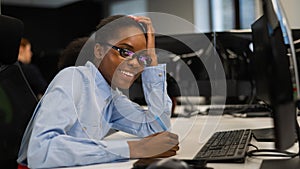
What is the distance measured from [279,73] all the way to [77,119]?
1.85 ft

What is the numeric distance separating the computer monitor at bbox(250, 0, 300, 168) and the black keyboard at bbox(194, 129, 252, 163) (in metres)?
0.21

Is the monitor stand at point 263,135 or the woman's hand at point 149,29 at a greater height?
the woman's hand at point 149,29

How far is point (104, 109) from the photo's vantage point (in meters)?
1.25

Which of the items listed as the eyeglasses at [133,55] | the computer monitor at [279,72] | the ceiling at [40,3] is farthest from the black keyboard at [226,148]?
the ceiling at [40,3]

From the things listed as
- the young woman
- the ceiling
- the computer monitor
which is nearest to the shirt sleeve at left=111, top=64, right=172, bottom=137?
the young woman

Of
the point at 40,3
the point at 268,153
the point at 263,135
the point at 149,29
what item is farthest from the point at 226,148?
the point at 40,3

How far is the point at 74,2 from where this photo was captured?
23.1ft

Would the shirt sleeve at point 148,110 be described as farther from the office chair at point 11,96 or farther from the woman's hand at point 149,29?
the office chair at point 11,96

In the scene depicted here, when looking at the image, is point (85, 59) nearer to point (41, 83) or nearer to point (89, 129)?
point (89, 129)

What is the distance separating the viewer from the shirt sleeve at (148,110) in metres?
1.41

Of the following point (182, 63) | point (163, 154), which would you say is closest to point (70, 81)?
point (163, 154)

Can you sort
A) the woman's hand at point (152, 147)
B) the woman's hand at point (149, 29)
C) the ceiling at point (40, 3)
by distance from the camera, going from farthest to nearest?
the ceiling at point (40, 3)
the woman's hand at point (149, 29)
the woman's hand at point (152, 147)

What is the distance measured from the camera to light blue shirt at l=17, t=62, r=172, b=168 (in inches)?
36.2

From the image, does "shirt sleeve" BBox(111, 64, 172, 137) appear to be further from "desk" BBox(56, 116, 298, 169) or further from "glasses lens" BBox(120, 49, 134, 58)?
"glasses lens" BBox(120, 49, 134, 58)
